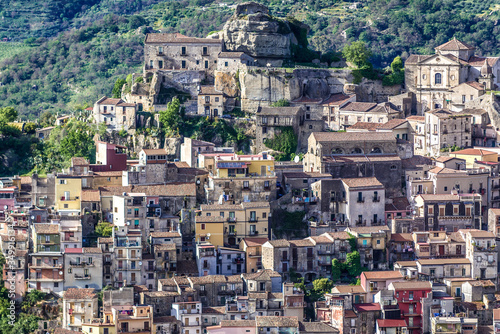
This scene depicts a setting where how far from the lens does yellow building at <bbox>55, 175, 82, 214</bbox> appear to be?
255 ft

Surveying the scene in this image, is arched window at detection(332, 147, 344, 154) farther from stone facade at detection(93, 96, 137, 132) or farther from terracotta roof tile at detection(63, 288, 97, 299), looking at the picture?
terracotta roof tile at detection(63, 288, 97, 299)

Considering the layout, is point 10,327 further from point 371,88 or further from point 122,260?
point 371,88

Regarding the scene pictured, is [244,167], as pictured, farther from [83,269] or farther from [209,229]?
[83,269]

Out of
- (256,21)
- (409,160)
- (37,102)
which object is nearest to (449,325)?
(409,160)

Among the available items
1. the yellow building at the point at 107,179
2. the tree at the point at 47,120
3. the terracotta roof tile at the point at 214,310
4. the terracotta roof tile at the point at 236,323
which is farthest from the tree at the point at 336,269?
the tree at the point at 47,120

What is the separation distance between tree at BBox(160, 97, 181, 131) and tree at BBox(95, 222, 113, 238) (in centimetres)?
1185

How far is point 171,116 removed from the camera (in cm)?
8644

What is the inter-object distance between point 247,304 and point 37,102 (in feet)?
149

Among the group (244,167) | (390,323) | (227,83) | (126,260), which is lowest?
(390,323)

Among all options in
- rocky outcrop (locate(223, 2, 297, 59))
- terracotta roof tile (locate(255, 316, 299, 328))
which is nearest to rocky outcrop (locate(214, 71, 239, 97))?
rocky outcrop (locate(223, 2, 297, 59))

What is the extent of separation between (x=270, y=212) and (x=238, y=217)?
6.97ft

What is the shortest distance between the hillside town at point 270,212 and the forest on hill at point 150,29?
2344 cm

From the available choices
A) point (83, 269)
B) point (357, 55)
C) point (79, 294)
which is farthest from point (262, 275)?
point (357, 55)

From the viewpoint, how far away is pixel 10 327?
7094 cm
